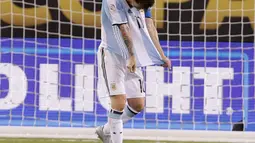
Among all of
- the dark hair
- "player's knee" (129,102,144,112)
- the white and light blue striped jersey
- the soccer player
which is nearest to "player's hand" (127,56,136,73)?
the soccer player

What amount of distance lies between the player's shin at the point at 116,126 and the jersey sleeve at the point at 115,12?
0.69 metres

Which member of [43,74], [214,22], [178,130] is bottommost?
[178,130]

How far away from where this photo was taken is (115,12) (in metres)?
5.68

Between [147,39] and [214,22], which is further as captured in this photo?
[214,22]

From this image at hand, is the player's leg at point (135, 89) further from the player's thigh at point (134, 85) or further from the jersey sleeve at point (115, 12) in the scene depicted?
the jersey sleeve at point (115, 12)

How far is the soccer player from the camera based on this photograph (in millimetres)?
5691

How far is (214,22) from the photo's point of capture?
8672mm

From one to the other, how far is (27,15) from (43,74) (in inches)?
27.0

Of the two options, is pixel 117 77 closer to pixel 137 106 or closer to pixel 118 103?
pixel 118 103

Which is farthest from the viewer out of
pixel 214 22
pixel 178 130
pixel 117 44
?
pixel 214 22

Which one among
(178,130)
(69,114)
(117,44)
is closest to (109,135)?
(117,44)

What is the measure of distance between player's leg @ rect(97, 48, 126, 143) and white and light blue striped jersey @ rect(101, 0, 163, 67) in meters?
0.07

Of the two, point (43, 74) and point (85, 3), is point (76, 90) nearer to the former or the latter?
point (43, 74)

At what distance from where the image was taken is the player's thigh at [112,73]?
5883 millimetres
